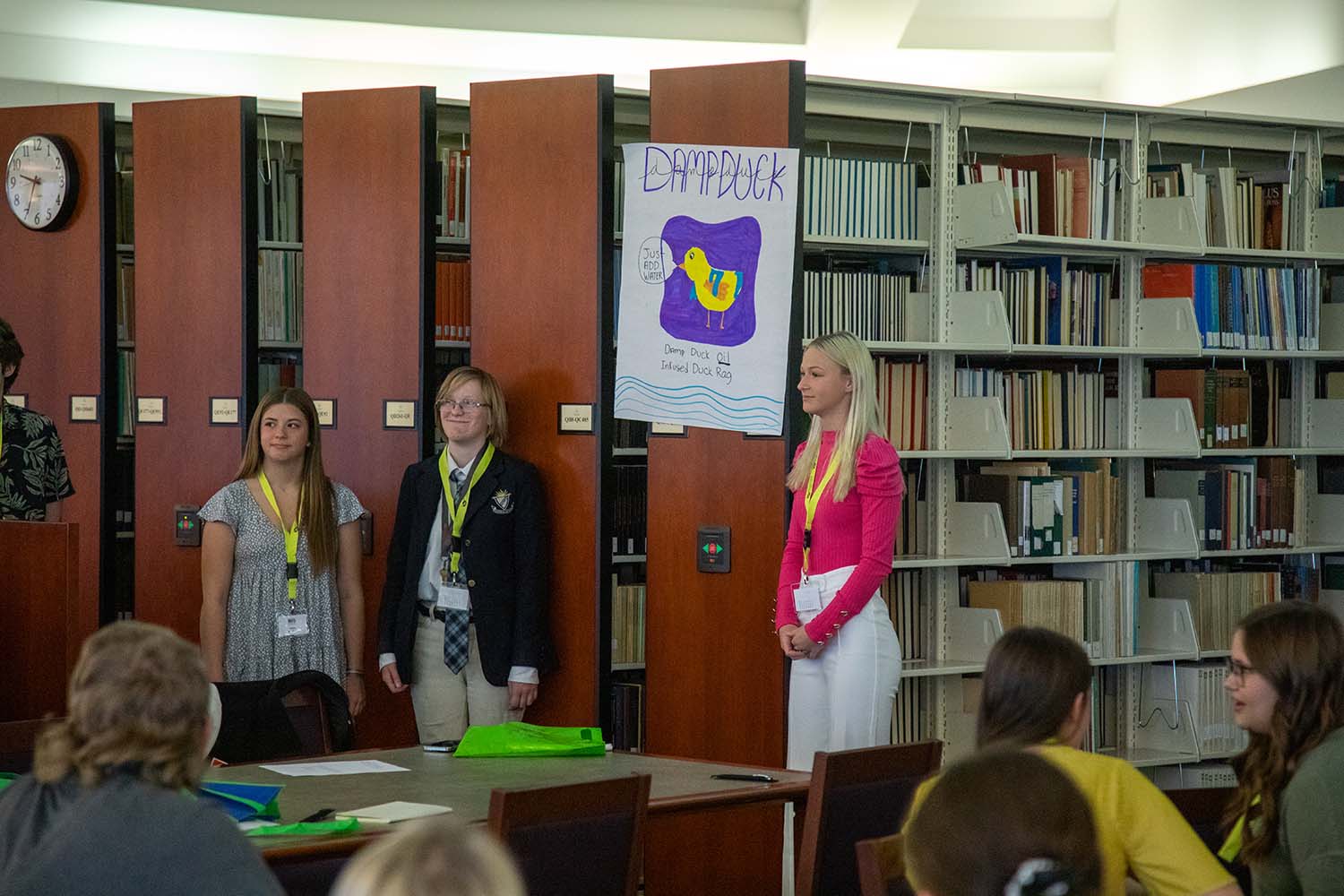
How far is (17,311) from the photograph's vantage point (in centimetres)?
568

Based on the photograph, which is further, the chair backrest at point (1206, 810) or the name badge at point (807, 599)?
the name badge at point (807, 599)

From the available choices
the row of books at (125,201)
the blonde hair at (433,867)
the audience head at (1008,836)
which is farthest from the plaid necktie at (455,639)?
the blonde hair at (433,867)

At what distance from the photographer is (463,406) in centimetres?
468

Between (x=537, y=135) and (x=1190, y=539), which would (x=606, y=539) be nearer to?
(x=537, y=135)

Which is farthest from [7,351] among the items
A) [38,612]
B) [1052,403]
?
[1052,403]

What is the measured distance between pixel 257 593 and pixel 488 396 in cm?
92

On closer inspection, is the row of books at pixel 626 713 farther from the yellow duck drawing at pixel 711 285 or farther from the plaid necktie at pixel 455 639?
the yellow duck drawing at pixel 711 285

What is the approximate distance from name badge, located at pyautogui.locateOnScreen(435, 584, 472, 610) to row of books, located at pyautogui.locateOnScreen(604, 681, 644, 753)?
1.15m

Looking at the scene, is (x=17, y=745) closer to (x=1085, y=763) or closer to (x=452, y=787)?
(x=452, y=787)

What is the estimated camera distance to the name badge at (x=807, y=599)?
4227 mm

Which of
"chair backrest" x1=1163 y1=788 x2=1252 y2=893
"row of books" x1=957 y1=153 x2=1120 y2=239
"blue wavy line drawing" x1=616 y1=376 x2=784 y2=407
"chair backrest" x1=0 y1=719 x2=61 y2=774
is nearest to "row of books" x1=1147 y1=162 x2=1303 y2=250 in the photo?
"row of books" x1=957 y1=153 x2=1120 y2=239

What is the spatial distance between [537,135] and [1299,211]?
3.31 metres

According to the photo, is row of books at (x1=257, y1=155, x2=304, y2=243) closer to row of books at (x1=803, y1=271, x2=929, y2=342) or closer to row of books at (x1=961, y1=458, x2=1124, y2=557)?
row of books at (x1=803, y1=271, x2=929, y2=342)

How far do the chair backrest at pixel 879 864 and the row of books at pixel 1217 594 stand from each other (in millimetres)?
4031
